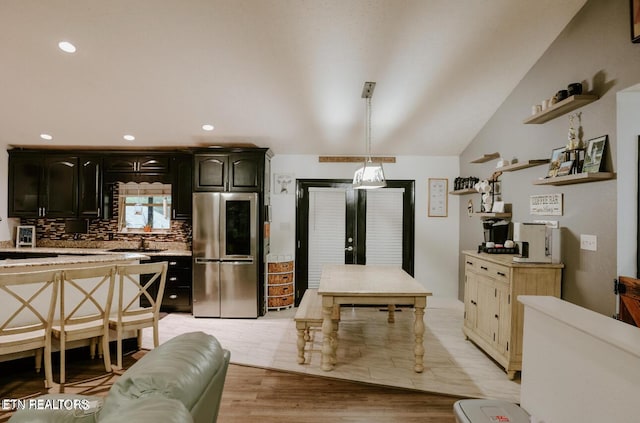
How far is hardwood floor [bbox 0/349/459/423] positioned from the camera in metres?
2.38

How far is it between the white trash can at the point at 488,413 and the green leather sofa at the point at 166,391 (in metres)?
1.13

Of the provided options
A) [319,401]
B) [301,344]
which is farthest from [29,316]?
[319,401]

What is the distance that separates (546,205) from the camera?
3.30 metres

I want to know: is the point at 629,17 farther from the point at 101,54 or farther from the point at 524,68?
the point at 101,54

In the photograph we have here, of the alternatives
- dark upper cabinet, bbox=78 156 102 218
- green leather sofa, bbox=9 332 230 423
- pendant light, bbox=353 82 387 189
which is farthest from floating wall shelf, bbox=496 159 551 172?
dark upper cabinet, bbox=78 156 102 218

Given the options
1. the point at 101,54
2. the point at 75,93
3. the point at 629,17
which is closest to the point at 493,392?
the point at 629,17

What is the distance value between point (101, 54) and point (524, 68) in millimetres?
4181

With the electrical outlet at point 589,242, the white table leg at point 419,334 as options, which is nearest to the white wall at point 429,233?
the white table leg at point 419,334

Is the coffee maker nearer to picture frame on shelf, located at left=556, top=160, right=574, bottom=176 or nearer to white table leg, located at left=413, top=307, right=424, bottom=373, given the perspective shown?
picture frame on shelf, located at left=556, top=160, right=574, bottom=176

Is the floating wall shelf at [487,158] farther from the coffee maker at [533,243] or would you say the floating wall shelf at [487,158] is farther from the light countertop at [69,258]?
the light countertop at [69,258]

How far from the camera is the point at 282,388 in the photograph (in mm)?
2773

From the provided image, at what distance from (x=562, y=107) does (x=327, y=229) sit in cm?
343

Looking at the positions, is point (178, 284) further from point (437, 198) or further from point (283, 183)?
point (437, 198)

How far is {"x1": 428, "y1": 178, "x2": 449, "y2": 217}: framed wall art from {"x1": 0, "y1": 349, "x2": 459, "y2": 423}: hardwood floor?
10.8 ft
